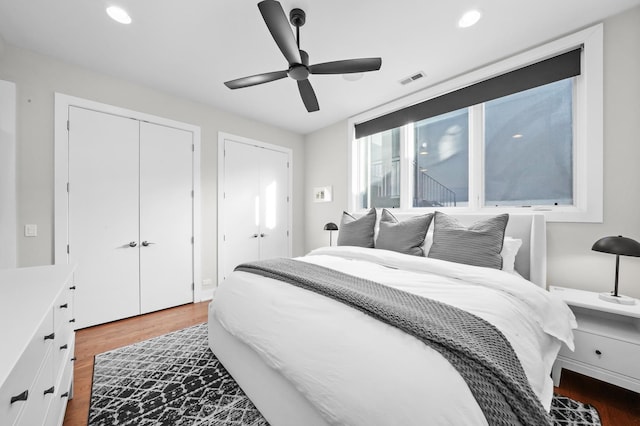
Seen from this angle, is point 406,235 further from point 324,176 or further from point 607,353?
point 324,176

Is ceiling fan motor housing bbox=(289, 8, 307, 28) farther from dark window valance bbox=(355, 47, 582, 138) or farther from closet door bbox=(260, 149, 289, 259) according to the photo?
closet door bbox=(260, 149, 289, 259)

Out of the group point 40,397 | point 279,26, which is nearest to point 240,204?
point 279,26

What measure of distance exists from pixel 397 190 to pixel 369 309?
263 cm

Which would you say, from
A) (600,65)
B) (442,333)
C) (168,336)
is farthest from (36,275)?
(600,65)

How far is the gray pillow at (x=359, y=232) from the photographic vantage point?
283 cm

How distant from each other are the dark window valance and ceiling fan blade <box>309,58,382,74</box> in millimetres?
1451

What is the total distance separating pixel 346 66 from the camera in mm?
1825

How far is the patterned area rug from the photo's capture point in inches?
55.2

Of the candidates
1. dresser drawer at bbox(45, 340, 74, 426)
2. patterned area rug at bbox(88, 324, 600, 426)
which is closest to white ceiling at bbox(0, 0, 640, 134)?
dresser drawer at bbox(45, 340, 74, 426)

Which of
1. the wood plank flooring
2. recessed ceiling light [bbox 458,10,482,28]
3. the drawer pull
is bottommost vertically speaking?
the wood plank flooring

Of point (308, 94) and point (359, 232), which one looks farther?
point (359, 232)

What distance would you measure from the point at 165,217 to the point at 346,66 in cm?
266

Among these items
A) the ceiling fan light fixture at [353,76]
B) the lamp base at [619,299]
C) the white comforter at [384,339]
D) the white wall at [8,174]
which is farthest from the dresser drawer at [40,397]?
the lamp base at [619,299]

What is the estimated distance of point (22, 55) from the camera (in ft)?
7.41
